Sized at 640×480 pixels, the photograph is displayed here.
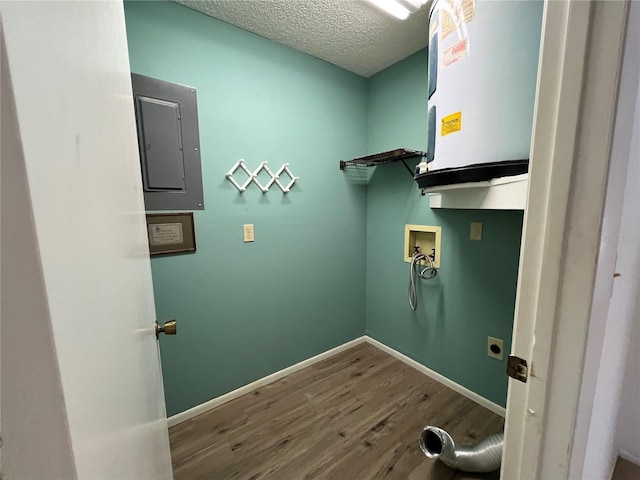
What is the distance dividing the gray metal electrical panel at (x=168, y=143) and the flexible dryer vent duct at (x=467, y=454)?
70.8 inches

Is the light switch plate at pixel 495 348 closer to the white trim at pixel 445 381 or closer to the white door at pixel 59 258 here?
the white trim at pixel 445 381

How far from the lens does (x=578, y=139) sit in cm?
41

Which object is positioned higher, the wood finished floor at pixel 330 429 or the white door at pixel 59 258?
the white door at pixel 59 258

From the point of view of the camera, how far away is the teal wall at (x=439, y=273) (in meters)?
1.57

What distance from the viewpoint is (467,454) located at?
1.22 meters

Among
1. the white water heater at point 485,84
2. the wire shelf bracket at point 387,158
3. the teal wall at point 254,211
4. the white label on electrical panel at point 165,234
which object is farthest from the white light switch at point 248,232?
the white water heater at point 485,84

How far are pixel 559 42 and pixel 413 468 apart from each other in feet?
5.51

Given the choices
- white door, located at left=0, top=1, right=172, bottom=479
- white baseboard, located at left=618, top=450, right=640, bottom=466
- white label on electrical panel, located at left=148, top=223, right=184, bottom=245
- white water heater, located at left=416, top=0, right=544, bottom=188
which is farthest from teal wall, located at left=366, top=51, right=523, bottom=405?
white door, located at left=0, top=1, right=172, bottom=479

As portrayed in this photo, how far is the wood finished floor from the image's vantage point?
1.27 m

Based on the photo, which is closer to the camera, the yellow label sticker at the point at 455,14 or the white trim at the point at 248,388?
the yellow label sticker at the point at 455,14

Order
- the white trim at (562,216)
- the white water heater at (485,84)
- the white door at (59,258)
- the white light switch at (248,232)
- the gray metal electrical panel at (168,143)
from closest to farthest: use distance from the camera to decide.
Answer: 1. the white door at (59,258)
2. the white trim at (562,216)
3. the white water heater at (485,84)
4. the gray metal electrical panel at (168,143)
5. the white light switch at (248,232)

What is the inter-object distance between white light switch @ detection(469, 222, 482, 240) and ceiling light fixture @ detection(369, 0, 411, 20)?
50.2 inches

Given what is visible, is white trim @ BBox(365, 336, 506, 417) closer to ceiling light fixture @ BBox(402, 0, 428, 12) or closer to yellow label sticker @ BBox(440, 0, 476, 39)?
yellow label sticker @ BBox(440, 0, 476, 39)

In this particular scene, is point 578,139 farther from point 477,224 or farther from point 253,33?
point 253,33
